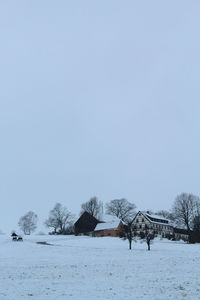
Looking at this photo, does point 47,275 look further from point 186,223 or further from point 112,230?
point 186,223

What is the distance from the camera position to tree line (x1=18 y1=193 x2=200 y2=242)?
134375 mm

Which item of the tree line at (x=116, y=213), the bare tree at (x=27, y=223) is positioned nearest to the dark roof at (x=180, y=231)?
the tree line at (x=116, y=213)

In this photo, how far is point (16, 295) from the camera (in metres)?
21.8

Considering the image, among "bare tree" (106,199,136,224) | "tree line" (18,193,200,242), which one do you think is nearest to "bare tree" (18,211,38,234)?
"tree line" (18,193,200,242)

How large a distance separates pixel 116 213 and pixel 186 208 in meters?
29.9

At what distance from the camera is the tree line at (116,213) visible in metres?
134

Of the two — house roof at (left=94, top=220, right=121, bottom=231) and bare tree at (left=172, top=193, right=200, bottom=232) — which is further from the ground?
bare tree at (left=172, top=193, right=200, bottom=232)

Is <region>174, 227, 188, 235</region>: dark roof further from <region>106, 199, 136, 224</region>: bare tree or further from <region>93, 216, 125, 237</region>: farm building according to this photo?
<region>93, 216, 125, 237</region>: farm building

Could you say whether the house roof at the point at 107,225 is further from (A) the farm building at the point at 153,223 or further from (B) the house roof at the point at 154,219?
(B) the house roof at the point at 154,219

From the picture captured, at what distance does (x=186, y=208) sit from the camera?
13425cm

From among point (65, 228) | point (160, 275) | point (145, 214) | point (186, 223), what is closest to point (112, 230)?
point (145, 214)

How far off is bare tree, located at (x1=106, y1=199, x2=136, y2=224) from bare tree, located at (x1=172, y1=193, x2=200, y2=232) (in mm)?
22013

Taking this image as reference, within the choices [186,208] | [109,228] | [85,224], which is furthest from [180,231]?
[85,224]

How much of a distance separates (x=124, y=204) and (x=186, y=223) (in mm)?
30777
